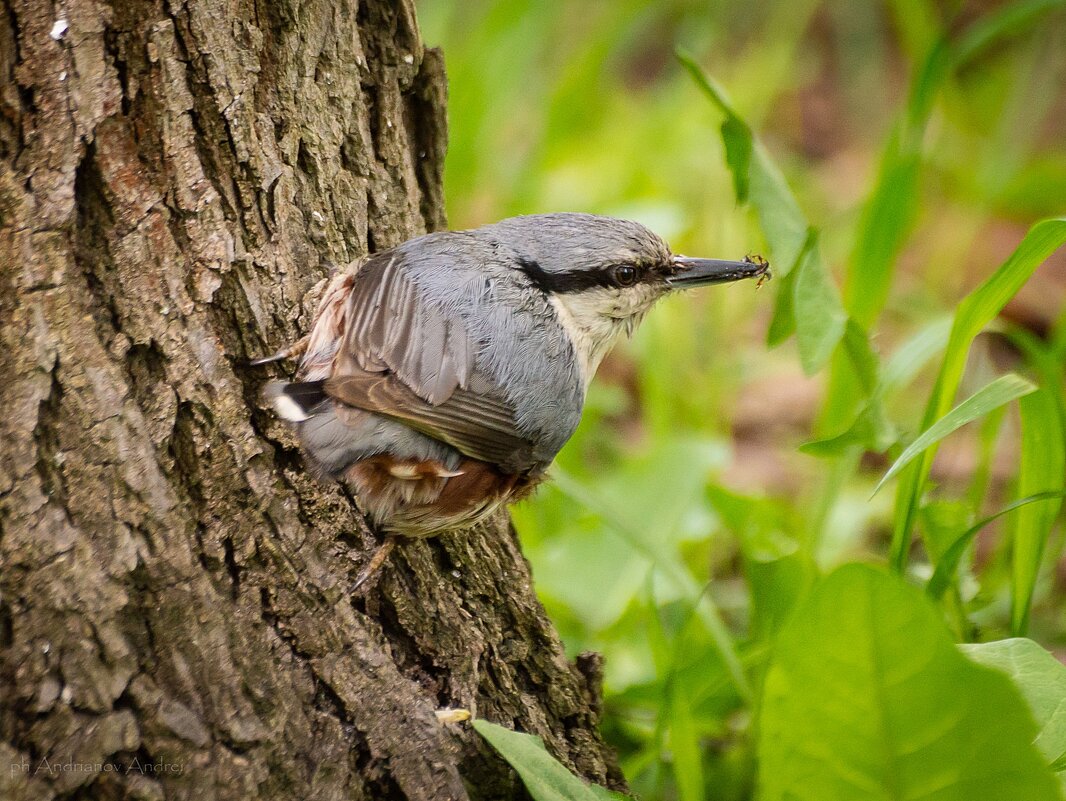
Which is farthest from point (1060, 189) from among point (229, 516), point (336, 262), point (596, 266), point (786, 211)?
point (229, 516)

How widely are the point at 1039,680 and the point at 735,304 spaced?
3163mm

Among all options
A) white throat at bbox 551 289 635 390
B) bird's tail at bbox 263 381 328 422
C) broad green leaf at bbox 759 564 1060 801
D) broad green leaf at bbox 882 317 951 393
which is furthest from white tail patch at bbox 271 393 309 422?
broad green leaf at bbox 882 317 951 393

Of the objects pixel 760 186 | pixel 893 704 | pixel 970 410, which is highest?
pixel 760 186

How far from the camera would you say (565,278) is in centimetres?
241

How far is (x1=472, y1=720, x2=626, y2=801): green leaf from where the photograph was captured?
1768 millimetres

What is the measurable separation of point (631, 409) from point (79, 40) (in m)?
3.34

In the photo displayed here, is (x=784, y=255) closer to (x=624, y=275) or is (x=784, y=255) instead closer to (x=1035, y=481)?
(x=624, y=275)

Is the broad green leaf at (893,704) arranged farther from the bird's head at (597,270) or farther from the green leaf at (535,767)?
the bird's head at (597,270)

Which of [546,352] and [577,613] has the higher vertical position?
[546,352]

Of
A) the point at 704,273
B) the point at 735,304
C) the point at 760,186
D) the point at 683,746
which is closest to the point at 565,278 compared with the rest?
the point at 704,273

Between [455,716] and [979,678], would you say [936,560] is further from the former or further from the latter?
[455,716]

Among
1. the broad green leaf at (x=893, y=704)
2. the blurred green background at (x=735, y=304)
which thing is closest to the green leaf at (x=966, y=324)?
the blurred green background at (x=735, y=304)

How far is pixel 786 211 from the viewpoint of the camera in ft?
8.18

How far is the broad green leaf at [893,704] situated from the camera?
1506 millimetres
